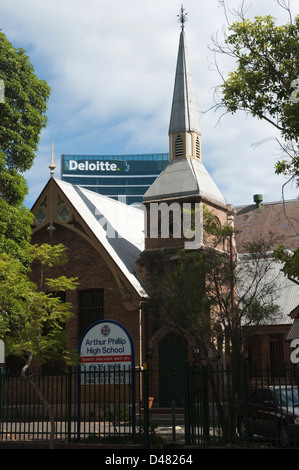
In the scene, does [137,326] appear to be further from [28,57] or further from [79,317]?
[28,57]

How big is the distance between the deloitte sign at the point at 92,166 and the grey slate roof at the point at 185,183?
14378cm

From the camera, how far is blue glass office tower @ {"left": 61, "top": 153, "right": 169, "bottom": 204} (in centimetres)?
17375

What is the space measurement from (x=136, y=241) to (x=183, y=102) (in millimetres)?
7786

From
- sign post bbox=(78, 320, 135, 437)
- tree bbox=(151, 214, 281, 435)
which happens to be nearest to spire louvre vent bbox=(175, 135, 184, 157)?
tree bbox=(151, 214, 281, 435)

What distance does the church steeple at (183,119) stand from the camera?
32.1 metres

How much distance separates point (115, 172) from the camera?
17588 cm

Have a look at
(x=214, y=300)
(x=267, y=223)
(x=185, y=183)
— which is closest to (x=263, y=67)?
(x=214, y=300)

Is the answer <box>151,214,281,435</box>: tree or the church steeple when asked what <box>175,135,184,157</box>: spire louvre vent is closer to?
the church steeple

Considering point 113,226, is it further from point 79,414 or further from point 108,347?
point 79,414

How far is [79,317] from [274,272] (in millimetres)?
10010

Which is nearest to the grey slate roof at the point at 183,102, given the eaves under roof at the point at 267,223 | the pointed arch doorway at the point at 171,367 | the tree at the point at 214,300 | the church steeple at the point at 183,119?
the church steeple at the point at 183,119

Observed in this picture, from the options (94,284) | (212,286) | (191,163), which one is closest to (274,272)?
(191,163)

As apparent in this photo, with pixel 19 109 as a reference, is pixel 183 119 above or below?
above

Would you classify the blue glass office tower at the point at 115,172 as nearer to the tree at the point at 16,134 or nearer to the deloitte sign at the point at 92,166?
the deloitte sign at the point at 92,166
